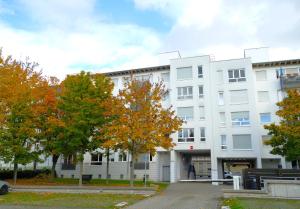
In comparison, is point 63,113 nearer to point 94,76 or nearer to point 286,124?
point 94,76

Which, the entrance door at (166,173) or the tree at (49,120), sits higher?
the tree at (49,120)

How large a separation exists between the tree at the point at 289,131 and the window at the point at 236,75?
10.1 metres

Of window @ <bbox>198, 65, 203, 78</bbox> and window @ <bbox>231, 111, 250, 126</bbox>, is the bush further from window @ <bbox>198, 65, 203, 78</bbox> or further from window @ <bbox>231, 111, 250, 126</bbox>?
window @ <bbox>231, 111, 250, 126</bbox>

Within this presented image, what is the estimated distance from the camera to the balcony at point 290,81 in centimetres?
3606

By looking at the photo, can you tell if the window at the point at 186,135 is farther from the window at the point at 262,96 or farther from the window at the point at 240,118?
the window at the point at 262,96

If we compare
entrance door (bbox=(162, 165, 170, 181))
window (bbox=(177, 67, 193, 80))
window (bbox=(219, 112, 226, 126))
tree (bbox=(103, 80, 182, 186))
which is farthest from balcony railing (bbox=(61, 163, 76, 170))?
window (bbox=(219, 112, 226, 126))

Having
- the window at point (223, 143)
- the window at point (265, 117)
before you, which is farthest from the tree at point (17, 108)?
the window at point (265, 117)

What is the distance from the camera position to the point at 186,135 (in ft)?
126

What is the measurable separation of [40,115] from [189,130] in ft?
60.3

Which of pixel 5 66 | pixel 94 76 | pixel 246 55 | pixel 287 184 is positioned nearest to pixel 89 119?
pixel 94 76

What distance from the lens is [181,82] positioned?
132ft

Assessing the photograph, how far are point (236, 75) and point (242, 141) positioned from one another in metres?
8.46

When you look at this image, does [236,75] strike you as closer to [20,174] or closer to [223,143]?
[223,143]

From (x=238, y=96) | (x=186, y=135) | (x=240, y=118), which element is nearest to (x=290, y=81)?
(x=238, y=96)
